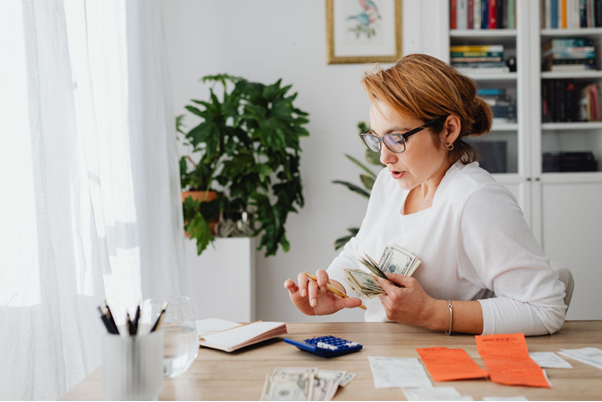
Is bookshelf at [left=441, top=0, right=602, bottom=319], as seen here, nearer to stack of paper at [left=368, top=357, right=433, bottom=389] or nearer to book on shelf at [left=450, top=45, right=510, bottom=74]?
book on shelf at [left=450, top=45, right=510, bottom=74]

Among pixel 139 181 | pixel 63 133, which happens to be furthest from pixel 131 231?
pixel 63 133

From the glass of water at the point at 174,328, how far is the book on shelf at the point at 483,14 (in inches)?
104

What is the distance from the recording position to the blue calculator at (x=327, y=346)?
100 cm

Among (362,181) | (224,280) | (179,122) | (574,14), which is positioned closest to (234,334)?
(224,280)

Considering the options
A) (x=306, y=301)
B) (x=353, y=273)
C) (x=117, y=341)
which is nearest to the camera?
(x=117, y=341)

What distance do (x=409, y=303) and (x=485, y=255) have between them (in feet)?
0.77

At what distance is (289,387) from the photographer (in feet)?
2.71

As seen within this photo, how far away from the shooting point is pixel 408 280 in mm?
1183

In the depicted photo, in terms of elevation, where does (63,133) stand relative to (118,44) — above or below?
below

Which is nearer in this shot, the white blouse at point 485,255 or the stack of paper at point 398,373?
the stack of paper at point 398,373

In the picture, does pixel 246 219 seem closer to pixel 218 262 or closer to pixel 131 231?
pixel 218 262

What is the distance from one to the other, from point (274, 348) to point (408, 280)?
354mm

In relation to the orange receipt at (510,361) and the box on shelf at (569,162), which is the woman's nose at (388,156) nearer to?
the orange receipt at (510,361)

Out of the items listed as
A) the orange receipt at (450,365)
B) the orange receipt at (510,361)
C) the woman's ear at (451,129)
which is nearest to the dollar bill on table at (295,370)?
the orange receipt at (450,365)
